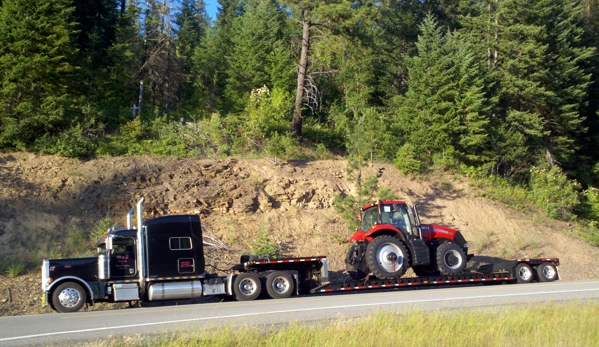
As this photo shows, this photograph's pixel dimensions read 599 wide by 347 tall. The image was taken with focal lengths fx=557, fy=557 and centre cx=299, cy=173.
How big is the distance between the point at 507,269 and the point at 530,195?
14.7m

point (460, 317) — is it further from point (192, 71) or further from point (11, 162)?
point (192, 71)

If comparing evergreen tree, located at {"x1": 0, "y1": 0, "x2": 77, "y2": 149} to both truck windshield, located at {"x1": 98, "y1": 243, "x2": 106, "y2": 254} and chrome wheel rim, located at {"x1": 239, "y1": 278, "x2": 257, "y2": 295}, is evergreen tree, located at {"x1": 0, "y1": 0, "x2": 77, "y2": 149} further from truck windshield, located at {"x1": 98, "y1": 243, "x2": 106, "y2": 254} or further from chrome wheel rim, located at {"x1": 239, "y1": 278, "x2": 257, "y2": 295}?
chrome wheel rim, located at {"x1": 239, "y1": 278, "x2": 257, "y2": 295}

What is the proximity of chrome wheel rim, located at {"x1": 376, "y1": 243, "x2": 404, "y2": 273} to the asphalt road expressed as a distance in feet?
5.96

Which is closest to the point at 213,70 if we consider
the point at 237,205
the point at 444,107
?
the point at 444,107

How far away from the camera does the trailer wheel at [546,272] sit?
20.6 meters

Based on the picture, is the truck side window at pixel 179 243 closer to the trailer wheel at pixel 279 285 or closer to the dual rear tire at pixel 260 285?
the dual rear tire at pixel 260 285

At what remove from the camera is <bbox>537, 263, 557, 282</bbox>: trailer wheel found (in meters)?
20.6

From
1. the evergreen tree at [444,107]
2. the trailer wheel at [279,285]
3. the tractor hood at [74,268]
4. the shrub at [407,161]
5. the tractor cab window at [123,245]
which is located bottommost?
the trailer wheel at [279,285]

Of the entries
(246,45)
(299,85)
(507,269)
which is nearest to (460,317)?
(507,269)

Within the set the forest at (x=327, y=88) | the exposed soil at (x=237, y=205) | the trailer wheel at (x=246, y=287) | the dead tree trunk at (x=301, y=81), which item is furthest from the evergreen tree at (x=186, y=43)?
the trailer wheel at (x=246, y=287)

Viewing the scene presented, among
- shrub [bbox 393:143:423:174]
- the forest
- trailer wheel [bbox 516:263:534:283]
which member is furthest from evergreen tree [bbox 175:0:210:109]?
trailer wheel [bbox 516:263:534:283]

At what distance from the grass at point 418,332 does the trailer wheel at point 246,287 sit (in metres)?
6.71

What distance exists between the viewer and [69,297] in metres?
15.3

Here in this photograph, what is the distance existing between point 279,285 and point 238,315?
5103 mm
